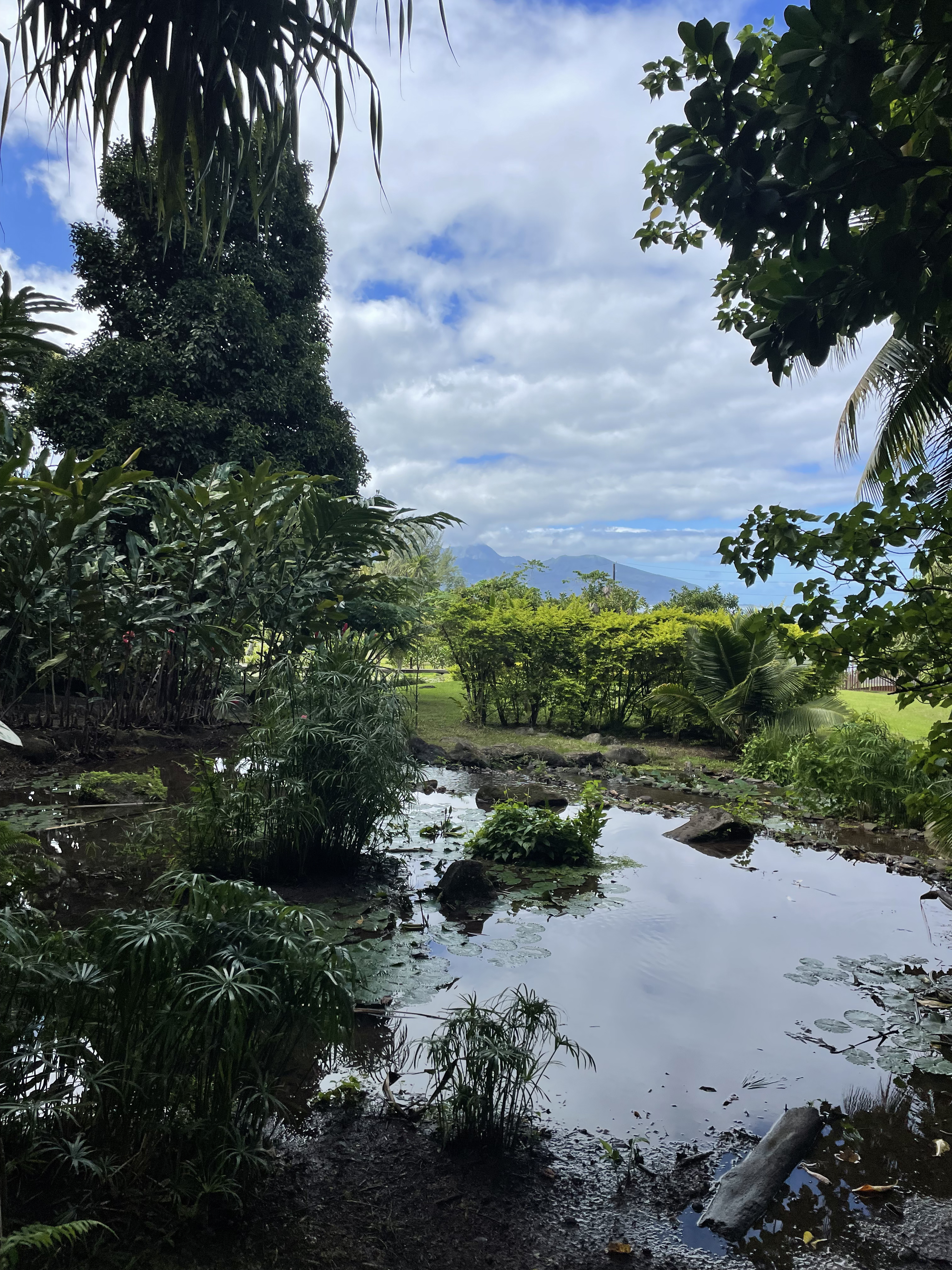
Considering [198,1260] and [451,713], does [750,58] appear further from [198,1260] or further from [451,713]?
[451,713]

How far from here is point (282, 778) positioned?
4.13m

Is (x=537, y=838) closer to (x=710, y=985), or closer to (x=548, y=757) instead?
(x=710, y=985)

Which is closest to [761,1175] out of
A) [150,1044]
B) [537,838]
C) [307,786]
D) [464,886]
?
[150,1044]

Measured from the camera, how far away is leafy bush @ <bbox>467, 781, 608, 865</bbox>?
505 cm

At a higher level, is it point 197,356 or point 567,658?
point 197,356

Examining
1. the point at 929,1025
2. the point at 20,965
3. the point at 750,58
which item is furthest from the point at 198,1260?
the point at 929,1025

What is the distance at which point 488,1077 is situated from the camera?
2148mm

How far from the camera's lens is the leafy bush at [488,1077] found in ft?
7.10

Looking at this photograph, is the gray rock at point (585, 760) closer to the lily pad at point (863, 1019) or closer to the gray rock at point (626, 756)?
the gray rock at point (626, 756)

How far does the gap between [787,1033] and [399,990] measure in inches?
60.8

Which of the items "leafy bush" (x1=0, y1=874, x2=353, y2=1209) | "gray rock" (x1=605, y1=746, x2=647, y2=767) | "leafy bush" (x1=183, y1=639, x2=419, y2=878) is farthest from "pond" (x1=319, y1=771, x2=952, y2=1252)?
"gray rock" (x1=605, y1=746, x2=647, y2=767)

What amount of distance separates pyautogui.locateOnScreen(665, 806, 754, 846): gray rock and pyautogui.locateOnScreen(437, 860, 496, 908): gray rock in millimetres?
2080

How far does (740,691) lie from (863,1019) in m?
6.89

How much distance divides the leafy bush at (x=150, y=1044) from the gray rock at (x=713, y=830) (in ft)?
14.4
